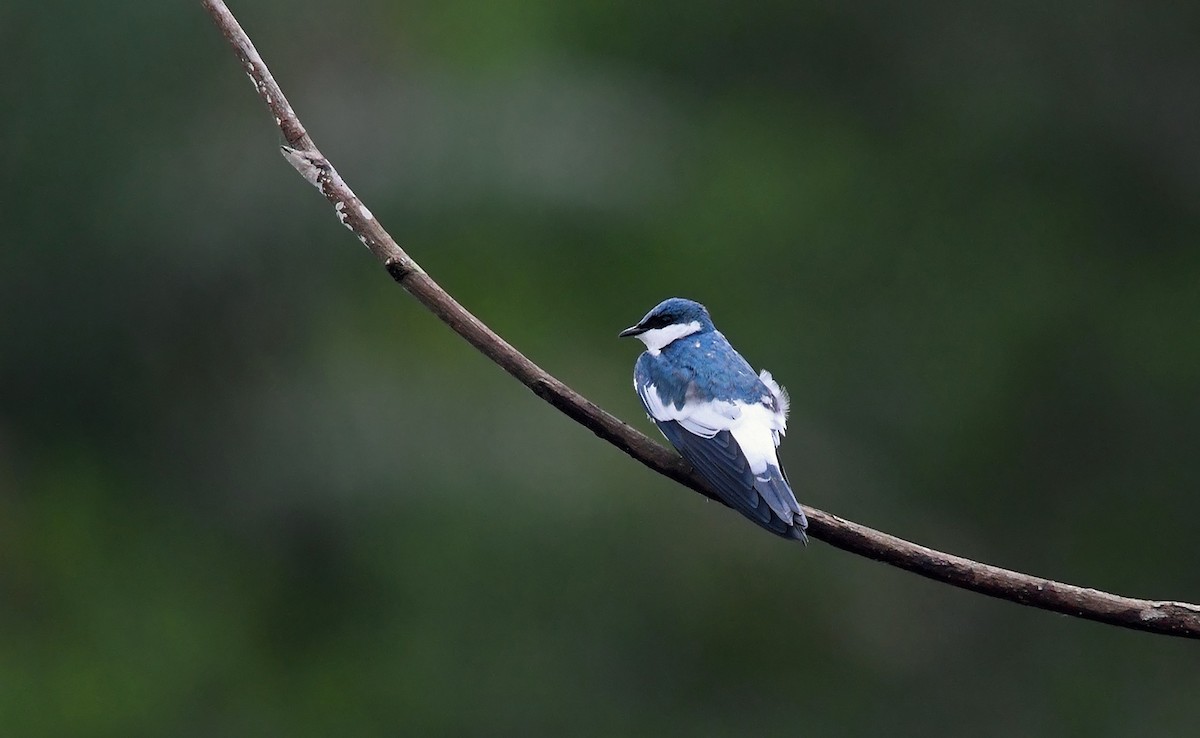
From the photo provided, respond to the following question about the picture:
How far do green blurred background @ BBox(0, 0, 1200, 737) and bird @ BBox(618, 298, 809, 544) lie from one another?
242 centimetres

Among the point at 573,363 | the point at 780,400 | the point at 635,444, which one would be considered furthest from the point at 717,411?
the point at 573,363

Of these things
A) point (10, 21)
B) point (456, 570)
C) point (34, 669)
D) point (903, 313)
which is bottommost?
point (34, 669)

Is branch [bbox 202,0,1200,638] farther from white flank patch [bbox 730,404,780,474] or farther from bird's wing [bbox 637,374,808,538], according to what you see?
white flank patch [bbox 730,404,780,474]

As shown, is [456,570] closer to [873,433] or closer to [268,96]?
[873,433]

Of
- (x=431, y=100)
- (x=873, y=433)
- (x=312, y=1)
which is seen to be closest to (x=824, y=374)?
(x=873, y=433)

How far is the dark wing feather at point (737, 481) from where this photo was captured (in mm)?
2518

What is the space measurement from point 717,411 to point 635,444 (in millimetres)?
643

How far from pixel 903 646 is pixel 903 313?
1648 mm

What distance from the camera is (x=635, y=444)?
2443mm

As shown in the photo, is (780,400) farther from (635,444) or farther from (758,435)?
(635,444)

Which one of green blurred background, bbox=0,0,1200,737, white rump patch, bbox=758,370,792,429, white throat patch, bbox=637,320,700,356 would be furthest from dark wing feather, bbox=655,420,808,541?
green blurred background, bbox=0,0,1200,737

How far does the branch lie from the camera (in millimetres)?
2258

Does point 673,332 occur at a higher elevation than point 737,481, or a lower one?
higher

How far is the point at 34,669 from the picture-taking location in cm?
602
